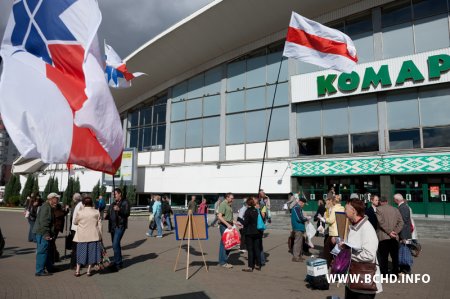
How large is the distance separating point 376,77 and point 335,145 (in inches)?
205

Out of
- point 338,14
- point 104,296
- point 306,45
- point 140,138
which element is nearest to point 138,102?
point 140,138

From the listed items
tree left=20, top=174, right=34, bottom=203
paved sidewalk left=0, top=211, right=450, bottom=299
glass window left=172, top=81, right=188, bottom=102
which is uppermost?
glass window left=172, top=81, right=188, bottom=102

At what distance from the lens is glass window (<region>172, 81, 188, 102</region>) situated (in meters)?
33.9

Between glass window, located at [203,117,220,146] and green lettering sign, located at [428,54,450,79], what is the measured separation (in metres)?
16.3

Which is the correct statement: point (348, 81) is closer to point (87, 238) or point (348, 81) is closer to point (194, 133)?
point (194, 133)

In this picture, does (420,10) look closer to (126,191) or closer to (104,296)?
(104,296)

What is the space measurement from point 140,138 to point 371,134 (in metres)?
23.5

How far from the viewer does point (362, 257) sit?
4.01 metres

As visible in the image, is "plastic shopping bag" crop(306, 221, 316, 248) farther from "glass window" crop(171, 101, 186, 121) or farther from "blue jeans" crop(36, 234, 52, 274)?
"glass window" crop(171, 101, 186, 121)

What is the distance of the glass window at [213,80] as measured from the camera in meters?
31.5

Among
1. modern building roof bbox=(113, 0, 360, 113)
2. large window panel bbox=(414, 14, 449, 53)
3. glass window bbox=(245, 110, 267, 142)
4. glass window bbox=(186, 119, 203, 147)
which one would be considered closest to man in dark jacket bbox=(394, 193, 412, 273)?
large window panel bbox=(414, 14, 449, 53)

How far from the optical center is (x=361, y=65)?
78.4 feet

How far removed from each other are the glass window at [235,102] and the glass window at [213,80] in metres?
1.67

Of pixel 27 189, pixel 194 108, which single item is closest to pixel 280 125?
pixel 194 108
